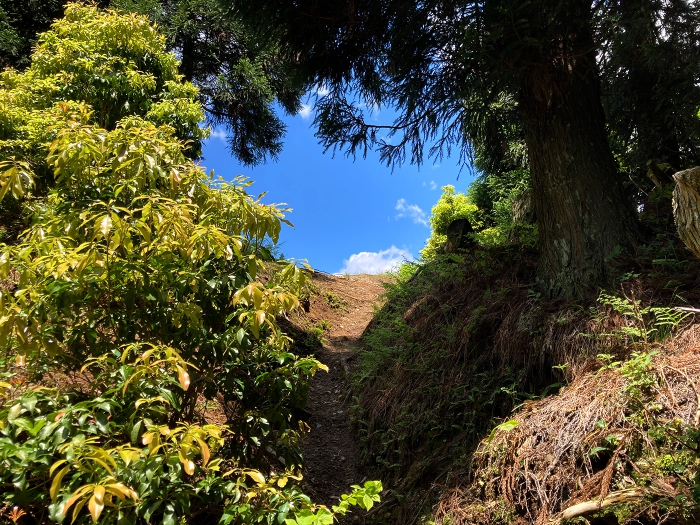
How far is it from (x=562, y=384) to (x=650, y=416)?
980mm

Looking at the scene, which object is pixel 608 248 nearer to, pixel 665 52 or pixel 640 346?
pixel 640 346

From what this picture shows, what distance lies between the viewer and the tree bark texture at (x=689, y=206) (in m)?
2.32

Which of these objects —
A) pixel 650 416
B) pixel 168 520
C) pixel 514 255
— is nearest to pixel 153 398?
pixel 168 520

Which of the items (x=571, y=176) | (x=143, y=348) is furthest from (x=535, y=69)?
(x=143, y=348)

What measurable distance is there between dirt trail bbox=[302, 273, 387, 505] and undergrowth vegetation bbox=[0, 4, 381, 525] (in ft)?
4.20

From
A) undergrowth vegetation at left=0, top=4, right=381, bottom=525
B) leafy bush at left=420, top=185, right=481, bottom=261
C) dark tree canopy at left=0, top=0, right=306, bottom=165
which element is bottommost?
undergrowth vegetation at left=0, top=4, right=381, bottom=525

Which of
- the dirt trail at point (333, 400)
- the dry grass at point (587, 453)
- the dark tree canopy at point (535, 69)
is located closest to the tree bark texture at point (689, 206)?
the dry grass at point (587, 453)

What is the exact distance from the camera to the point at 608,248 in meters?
4.44

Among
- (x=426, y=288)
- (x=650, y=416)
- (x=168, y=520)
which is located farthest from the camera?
(x=426, y=288)

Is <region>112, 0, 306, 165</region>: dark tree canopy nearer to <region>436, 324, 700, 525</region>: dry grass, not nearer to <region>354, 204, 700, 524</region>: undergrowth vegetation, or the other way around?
<region>354, 204, 700, 524</region>: undergrowth vegetation

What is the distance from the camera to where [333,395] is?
6.62m

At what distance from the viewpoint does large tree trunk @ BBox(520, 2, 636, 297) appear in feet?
14.6

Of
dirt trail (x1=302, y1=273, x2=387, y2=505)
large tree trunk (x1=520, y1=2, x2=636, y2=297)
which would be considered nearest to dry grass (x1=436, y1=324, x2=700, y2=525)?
large tree trunk (x1=520, y1=2, x2=636, y2=297)

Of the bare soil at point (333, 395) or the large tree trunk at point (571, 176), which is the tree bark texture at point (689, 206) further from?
the bare soil at point (333, 395)
